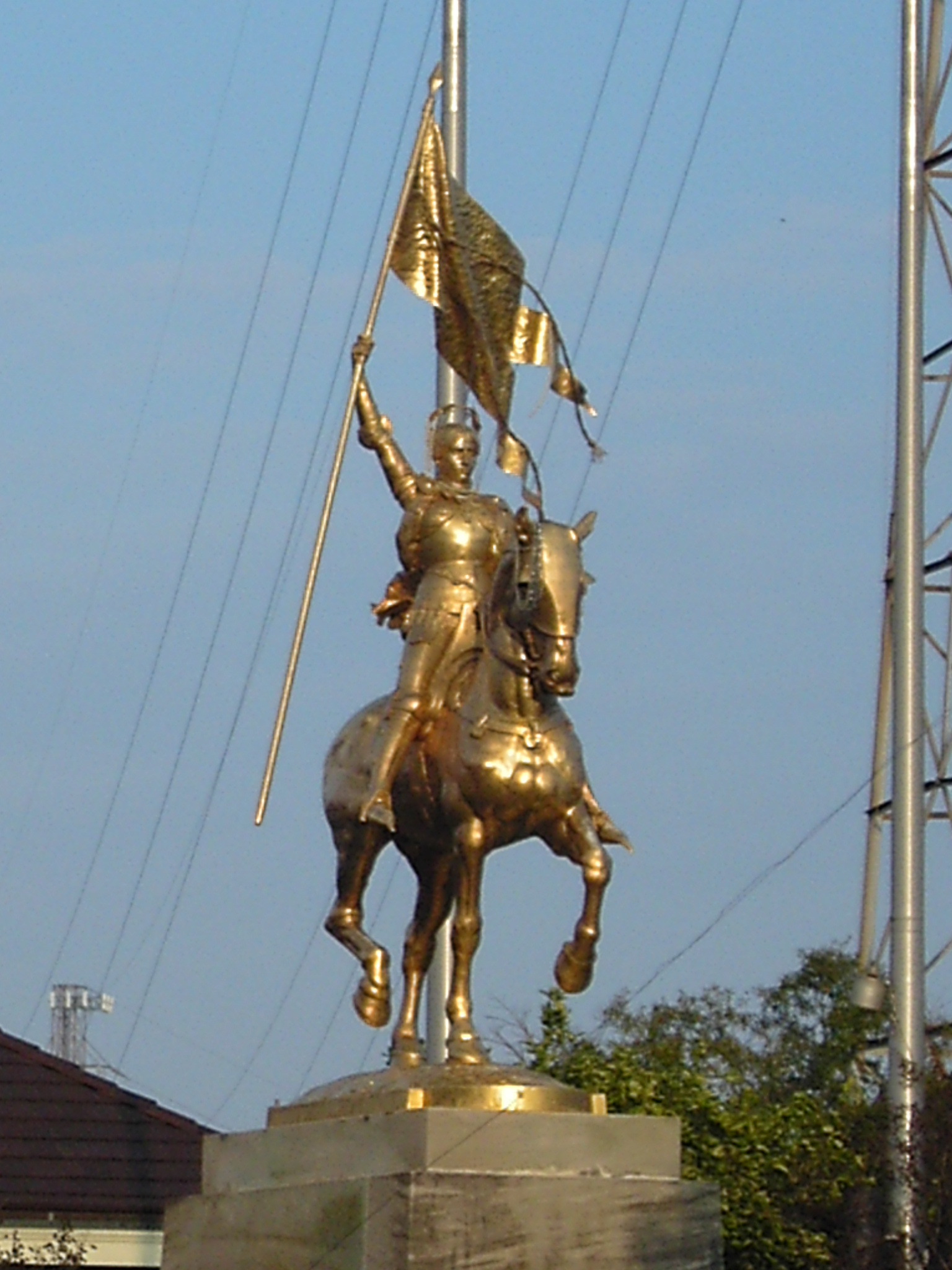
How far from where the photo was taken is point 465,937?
524 inches

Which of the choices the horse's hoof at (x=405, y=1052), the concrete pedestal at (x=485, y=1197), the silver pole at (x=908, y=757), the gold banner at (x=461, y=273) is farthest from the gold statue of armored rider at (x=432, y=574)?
the silver pole at (x=908, y=757)

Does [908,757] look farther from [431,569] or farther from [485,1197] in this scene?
[485,1197]

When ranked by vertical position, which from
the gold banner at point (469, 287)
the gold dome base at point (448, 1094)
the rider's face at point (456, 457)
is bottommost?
the gold dome base at point (448, 1094)

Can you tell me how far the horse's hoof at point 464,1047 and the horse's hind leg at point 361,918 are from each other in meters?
0.60

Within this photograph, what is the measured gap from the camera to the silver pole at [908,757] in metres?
20.6

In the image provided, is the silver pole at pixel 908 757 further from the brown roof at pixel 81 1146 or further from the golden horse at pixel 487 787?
the golden horse at pixel 487 787

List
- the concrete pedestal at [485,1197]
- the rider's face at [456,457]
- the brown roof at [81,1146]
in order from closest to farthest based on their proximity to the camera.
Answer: the concrete pedestal at [485,1197]
the rider's face at [456,457]
the brown roof at [81,1146]

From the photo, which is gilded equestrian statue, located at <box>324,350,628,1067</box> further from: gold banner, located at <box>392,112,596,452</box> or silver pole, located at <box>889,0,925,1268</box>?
silver pole, located at <box>889,0,925,1268</box>

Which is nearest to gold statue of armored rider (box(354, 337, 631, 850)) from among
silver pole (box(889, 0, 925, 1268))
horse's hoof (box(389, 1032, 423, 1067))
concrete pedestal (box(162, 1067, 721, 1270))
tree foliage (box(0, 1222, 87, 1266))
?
horse's hoof (box(389, 1032, 423, 1067))

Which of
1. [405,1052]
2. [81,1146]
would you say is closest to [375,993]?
[405,1052]

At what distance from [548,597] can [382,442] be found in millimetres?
1630

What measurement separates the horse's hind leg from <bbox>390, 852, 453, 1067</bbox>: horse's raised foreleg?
11 cm

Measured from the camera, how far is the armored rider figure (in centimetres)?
1351

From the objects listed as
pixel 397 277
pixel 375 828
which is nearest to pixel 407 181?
pixel 397 277
